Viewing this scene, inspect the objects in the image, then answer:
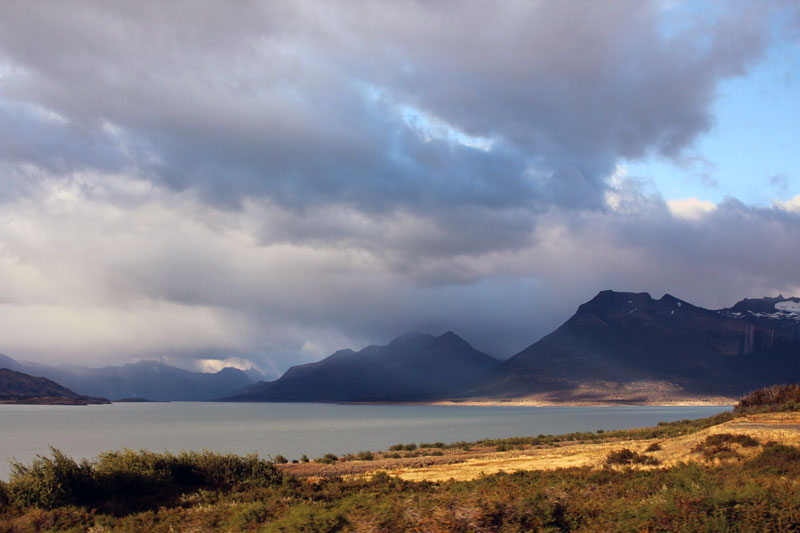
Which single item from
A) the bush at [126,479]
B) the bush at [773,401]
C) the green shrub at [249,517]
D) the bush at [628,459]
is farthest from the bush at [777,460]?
the bush at [773,401]

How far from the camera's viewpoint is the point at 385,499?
16656 mm

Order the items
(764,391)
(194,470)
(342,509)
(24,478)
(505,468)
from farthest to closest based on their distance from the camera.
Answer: (764,391) → (505,468) → (194,470) → (24,478) → (342,509)

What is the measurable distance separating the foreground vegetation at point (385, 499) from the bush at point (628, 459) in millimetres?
259

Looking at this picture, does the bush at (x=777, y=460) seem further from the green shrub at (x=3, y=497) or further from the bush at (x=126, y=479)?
the green shrub at (x=3, y=497)

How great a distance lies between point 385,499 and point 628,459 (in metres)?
21.7

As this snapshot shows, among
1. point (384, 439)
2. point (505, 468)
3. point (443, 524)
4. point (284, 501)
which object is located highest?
point (443, 524)

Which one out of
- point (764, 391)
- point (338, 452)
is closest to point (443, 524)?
point (338, 452)

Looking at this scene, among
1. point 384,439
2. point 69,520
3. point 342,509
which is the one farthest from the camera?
point 384,439

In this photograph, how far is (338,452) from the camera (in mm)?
64938

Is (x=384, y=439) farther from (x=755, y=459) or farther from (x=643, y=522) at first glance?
(x=643, y=522)

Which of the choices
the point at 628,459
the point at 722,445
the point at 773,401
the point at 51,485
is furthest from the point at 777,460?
the point at 773,401

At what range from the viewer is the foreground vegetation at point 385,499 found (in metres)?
12.3

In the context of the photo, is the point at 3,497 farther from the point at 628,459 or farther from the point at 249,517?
the point at 628,459

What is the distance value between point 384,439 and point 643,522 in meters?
76.1
